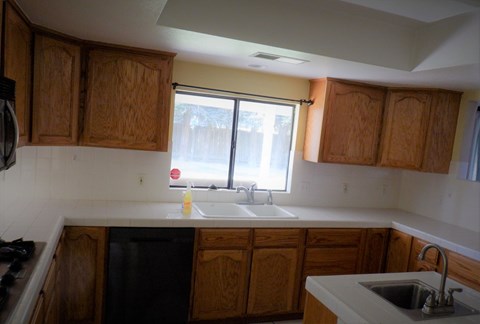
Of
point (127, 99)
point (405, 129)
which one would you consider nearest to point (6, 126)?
point (127, 99)

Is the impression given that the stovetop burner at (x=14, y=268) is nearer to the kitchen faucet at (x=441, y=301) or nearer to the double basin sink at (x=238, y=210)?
the double basin sink at (x=238, y=210)

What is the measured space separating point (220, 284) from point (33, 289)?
62.7 inches

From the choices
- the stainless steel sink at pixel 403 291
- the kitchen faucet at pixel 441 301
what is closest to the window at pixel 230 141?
the stainless steel sink at pixel 403 291

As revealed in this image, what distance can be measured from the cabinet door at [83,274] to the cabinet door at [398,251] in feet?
7.96

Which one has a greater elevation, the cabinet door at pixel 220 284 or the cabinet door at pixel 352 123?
the cabinet door at pixel 352 123

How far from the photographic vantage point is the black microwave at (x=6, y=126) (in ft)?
4.65

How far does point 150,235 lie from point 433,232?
2.26m

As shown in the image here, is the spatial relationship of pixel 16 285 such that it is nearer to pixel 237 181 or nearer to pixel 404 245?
pixel 237 181

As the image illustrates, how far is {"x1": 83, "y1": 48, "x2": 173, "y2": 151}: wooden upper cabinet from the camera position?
258 centimetres

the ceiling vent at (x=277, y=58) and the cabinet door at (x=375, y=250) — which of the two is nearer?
the ceiling vent at (x=277, y=58)

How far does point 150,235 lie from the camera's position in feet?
8.25

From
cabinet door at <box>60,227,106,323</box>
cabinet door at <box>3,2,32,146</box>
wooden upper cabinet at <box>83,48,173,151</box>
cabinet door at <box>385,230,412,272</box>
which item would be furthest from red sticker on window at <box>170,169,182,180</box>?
cabinet door at <box>385,230,412,272</box>

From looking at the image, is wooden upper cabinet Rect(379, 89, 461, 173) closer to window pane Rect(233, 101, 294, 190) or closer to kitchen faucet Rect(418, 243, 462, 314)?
window pane Rect(233, 101, 294, 190)

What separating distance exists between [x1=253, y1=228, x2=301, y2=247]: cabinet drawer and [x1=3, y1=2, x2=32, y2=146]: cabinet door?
68.9 inches
